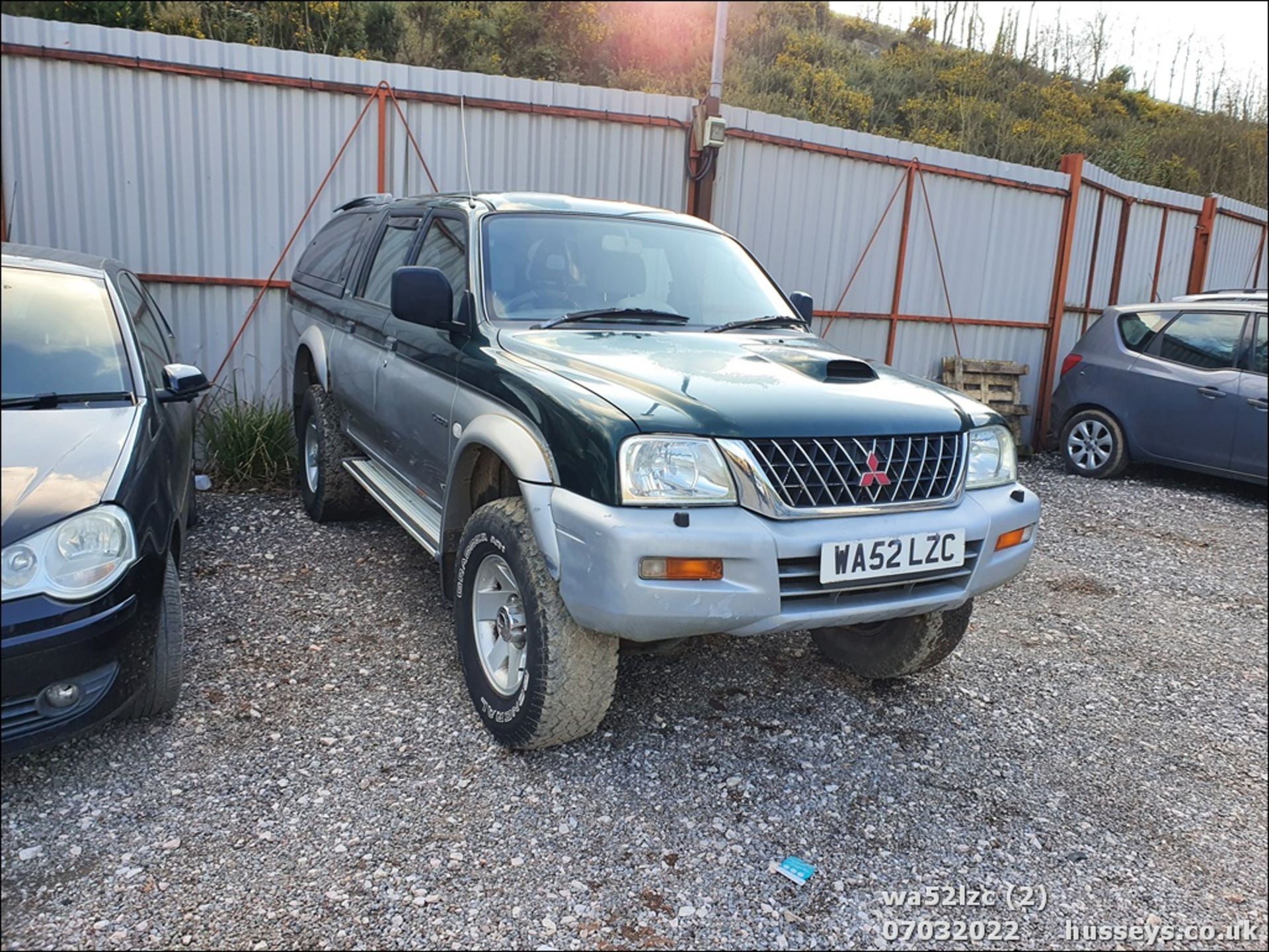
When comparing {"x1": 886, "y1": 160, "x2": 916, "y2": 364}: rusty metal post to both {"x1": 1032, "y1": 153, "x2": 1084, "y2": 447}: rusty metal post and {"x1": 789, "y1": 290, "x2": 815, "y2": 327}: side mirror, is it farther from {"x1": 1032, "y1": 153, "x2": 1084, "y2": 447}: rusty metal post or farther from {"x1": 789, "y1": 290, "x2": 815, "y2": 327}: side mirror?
{"x1": 789, "y1": 290, "x2": 815, "y2": 327}: side mirror

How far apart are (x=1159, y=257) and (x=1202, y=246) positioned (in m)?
1.09

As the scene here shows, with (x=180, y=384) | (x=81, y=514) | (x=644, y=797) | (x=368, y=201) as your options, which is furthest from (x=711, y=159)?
(x=81, y=514)

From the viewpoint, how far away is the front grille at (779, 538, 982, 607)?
2.74 meters

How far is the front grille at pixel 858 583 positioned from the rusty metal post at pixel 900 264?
20.5 ft

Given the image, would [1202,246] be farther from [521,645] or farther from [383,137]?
[521,645]

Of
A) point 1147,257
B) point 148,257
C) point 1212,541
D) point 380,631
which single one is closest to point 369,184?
point 148,257

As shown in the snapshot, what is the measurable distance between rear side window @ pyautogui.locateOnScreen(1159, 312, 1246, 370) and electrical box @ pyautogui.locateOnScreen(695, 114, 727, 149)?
4150 mm

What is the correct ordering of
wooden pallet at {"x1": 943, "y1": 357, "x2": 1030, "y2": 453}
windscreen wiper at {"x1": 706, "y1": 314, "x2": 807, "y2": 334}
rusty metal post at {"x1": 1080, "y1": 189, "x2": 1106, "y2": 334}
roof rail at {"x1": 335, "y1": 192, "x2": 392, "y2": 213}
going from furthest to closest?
1. rusty metal post at {"x1": 1080, "y1": 189, "x2": 1106, "y2": 334}
2. wooden pallet at {"x1": 943, "y1": 357, "x2": 1030, "y2": 453}
3. roof rail at {"x1": 335, "y1": 192, "x2": 392, "y2": 213}
4. windscreen wiper at {"x1": 706, "y1": 314, "x2": 807, "y2": 334}

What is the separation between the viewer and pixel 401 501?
415cm

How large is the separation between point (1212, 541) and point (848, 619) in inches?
182

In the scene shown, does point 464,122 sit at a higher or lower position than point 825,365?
higher

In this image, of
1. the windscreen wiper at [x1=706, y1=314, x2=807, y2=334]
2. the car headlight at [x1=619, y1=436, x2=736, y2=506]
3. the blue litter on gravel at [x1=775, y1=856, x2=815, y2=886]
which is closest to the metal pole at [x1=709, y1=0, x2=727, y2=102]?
the windscreen wiper at [x1=706, y1=314, x2=807, y2=334]

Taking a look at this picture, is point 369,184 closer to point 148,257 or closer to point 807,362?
point 148,257

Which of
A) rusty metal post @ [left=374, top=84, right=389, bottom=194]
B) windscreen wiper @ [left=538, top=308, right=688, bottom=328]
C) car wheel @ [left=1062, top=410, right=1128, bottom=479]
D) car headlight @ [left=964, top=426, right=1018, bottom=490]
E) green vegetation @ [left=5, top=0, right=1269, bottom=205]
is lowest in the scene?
car wheel @ [left=1062, top=410, right=1128, bottom=479]
